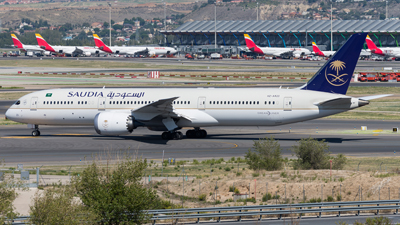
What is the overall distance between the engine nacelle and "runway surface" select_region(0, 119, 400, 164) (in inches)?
43.4

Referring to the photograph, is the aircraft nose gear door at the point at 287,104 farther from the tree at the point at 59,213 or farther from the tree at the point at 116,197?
A: the tree at the point at 59,213

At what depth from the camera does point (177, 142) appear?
45906 mm

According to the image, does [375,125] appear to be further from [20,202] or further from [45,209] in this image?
[45,209]

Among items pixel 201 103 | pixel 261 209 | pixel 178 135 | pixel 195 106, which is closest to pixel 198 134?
pixel 178 135

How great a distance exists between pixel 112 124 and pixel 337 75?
19349 millimetres

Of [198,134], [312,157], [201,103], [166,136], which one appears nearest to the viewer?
[312,157]

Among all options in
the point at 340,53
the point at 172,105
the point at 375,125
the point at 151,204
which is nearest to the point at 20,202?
the point at 151,204

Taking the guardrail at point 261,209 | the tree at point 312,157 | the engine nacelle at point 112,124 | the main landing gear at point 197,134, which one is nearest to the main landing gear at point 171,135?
the main landing gear at point 197,134

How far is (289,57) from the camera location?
196750mm

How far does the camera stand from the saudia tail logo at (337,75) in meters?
45.1

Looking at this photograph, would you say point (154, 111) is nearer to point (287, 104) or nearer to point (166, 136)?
point (166, 136)

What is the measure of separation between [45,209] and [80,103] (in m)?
30.2

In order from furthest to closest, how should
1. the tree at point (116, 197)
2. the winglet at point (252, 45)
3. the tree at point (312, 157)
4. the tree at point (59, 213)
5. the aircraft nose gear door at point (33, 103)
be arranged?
1. the winglet at point (252, 45)
2. the aircraft nose gear door at point (33, 103)
3. the tree at point (312, 157)
4. the tree at point (116, 197)
5. the tree at point (59, 213)

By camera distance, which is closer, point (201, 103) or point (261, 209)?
point (261, 209)
